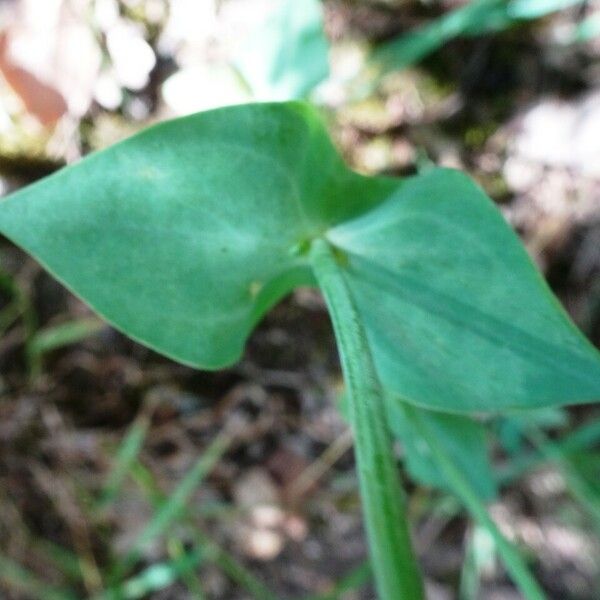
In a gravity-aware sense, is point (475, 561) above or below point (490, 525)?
below

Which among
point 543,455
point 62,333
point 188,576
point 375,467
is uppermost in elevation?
point 375,467

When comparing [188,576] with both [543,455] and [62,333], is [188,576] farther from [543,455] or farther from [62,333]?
[543,455]

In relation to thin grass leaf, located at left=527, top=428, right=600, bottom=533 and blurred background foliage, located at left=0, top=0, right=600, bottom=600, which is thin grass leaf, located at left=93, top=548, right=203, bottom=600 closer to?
blurred background foliage, located at left=0, top=0, right=600, bottom=600

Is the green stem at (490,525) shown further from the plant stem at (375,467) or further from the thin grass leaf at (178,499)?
the thin grass leaf at (178,499)

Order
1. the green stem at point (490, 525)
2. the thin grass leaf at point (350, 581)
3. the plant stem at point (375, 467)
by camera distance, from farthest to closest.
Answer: the thin grass leaf at point (350, 581) < the green stem at point (490, 525) < the plant stem at point (375, 467)

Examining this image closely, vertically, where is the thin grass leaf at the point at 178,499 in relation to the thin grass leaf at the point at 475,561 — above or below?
above

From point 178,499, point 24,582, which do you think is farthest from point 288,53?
point 24,582

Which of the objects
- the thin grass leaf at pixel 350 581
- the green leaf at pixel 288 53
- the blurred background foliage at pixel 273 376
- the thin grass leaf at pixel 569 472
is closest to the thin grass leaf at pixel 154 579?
the blurred background foliage at pixel 273 376

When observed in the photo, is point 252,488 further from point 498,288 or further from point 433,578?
point 498,288
